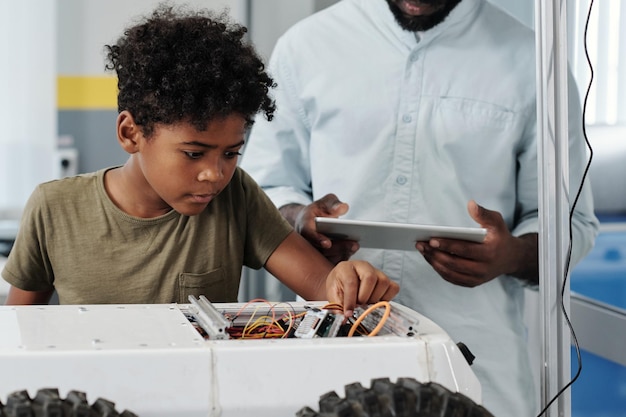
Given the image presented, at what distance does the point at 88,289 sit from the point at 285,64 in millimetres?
731

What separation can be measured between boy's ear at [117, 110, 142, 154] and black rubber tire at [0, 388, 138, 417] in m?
0.59

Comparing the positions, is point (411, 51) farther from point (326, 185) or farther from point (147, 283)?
point (147, 283)

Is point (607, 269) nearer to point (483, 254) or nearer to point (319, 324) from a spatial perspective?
point (483, 254)

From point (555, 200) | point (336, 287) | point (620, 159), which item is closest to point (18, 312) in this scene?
point (336, 287)

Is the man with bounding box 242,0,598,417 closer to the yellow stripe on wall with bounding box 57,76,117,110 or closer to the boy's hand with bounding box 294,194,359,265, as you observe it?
the boy's hand with bounding box 294,194,359,265

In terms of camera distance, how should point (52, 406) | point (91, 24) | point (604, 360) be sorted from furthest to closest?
1. point (91, 24)
2. point (604, 360)
3. point (52, 406)

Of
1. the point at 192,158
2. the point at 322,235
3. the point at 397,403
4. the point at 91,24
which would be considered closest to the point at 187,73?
the point at 192,158

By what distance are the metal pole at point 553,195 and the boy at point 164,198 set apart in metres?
0.27

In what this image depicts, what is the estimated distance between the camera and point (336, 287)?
1185 millimetres

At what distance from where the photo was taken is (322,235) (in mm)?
1499

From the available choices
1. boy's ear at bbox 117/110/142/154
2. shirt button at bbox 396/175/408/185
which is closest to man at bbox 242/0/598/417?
shirt button at bbox 396/175/408/185

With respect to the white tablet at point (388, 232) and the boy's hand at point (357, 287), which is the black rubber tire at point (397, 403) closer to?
the boy's hand at point (357, 287)

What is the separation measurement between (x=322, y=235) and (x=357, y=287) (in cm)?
35

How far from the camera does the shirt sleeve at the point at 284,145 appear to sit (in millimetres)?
1771
